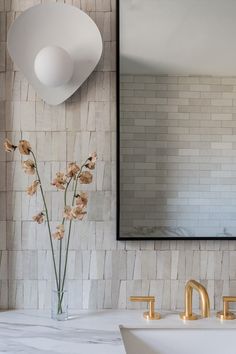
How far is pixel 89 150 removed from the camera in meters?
1.68

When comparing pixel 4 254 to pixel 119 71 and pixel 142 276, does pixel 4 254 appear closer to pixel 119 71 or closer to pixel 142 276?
pixel 142 276

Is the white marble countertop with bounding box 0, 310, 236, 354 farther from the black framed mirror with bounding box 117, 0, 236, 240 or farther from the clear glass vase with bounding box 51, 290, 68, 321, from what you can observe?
the black framed mirror with bounding box 117, 0, 236, 240

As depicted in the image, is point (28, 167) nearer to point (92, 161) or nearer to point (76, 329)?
point (92, 161)

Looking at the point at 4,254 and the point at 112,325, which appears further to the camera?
the point at 4,254

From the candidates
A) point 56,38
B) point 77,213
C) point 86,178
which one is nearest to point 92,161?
point 86,178

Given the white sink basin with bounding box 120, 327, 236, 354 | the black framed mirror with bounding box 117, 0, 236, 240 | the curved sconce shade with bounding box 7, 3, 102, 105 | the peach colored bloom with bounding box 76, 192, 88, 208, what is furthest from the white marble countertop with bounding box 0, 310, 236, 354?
the curved sconce shade with bounding box 7, 3, 102, 105

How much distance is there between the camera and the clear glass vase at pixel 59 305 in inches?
62.2

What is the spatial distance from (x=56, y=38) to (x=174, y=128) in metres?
0.52

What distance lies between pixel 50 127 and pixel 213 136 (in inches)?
22.9

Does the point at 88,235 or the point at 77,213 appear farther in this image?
the point at 88,235

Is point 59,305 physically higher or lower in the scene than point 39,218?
lower

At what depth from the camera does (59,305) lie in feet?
5.19

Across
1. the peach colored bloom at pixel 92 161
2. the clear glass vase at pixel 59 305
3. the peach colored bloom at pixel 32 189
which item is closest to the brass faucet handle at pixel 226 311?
the clear glass vase at pixel 59 305

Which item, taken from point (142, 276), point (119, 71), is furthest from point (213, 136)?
point (142, 276)
